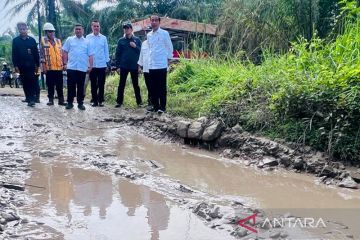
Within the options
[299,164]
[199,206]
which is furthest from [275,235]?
[299,164]

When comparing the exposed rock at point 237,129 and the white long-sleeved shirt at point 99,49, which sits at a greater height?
the white long-sleeved shirt at point 99,49

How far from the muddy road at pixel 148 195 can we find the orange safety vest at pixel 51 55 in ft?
7.78

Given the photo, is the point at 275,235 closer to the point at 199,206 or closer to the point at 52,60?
the point at 199,206

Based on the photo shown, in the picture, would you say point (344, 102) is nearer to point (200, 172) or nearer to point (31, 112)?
point (200, 172)

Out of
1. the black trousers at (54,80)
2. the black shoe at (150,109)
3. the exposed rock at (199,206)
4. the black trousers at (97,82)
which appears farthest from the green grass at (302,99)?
the black trousers at (54,80)

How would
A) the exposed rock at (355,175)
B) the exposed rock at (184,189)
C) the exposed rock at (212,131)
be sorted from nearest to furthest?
the exposed rock at (184,189)
the exposed rock at (355,175)
the exposed rock at (212,131)

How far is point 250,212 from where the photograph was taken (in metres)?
2.96

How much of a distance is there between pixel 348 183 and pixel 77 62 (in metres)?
5.15

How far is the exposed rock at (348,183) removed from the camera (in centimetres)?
379

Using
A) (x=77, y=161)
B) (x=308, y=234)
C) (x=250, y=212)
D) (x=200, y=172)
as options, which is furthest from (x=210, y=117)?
(x=308, y=234)

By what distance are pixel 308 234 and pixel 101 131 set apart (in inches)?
151

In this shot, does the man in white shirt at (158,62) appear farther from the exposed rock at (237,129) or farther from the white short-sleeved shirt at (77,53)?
the exposed rock at (237,129)

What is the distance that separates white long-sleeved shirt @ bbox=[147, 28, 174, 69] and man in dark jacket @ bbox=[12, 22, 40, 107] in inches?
91.9

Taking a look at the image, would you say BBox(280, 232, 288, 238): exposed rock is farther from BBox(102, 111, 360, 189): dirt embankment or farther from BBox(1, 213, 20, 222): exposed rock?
BBox(1, 213, 20, 222): exposed rock
